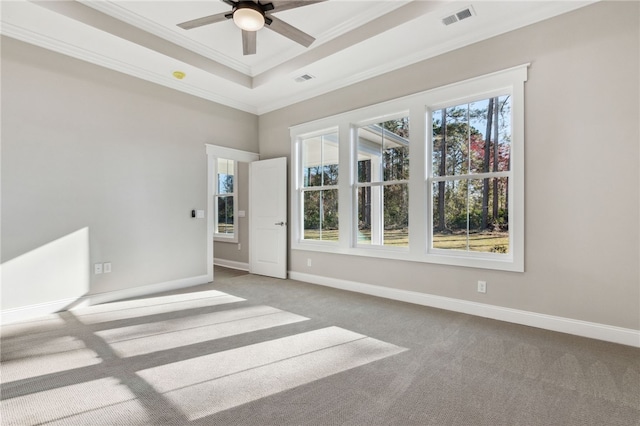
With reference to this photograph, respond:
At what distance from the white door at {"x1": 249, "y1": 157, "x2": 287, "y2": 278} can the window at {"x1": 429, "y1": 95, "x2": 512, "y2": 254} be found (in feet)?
8.09

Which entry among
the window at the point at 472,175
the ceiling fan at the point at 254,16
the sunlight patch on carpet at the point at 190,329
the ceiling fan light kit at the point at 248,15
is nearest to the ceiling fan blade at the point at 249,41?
the ceiling fan at the point at 254,16

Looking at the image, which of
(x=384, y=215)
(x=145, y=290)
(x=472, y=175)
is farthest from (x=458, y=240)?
(x=145, y=290)

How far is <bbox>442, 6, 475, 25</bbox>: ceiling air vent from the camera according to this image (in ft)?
9.75

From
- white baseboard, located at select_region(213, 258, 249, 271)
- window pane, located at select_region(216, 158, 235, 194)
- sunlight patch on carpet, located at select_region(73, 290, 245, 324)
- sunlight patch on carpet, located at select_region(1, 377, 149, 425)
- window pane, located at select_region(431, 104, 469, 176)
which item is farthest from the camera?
window pane, located at select_region(216, 158, 235, 194)

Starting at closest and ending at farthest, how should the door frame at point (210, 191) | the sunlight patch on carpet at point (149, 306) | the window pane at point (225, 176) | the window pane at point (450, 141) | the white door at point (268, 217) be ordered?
the sunlight patch on carpet at point (149, 306) < the window pane at point (450, 141) < the door frame at point (210, 191) < the white door at point (268, 217) < the window pane at point (225, 176)

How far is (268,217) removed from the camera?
544 centimetres

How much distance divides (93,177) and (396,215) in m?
3.78

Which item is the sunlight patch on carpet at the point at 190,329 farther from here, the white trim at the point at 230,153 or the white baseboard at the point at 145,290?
the white trim at the point at 230,153

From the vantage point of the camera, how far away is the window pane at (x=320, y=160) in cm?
483

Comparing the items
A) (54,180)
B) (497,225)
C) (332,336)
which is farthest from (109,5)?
(497,225)

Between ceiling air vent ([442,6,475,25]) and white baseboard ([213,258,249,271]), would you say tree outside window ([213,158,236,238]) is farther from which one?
ceiling air vent ([442,6,475,25])

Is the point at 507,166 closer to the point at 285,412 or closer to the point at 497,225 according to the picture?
the point at 497,225

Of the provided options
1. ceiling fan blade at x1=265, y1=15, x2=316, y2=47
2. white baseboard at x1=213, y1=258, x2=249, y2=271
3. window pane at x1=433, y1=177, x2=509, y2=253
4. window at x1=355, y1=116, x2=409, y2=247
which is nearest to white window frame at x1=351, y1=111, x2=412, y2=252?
window at x1=355, y1=116, x2=409, y2=247

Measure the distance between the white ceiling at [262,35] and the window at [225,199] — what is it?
2571 millimetres
